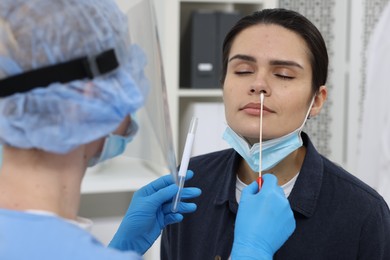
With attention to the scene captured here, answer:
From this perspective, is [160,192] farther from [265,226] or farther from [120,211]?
[120,211]

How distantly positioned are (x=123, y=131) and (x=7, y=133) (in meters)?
0.20

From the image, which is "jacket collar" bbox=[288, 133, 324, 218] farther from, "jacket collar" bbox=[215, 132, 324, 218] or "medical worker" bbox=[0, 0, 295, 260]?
"medical worker" bbox=[0, 0, 295, 260]

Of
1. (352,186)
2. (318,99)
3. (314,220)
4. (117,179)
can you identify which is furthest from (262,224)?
(117,179)

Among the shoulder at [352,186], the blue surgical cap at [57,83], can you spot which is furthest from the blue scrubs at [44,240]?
the shoulder at [352,186]

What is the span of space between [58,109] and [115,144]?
14 centimetres

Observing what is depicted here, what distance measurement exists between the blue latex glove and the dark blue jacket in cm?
Answer: 16

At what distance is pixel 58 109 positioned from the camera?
77cm

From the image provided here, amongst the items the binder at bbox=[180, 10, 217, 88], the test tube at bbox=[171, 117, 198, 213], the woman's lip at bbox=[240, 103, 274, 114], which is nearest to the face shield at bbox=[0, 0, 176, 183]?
the test tube at bbox=[171, 117, 198, 213]

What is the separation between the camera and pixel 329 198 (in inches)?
48.6

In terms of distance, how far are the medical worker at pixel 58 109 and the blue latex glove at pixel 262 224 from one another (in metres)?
0.33

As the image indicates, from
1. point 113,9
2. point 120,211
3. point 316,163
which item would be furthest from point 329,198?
point 120,211

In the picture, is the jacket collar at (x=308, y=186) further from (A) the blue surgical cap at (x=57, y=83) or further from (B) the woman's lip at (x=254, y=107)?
(A) the blue surgical cap at (x=57, y=83)

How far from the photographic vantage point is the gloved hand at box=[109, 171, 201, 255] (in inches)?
47.3

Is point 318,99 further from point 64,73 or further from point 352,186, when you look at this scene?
point 64,73
